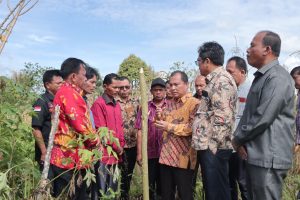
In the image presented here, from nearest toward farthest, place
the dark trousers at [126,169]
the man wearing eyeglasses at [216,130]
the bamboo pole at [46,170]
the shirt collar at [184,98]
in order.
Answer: the bamboo pole at [46,170], the man wearing eyeglasses at [216,130], the shirt collar at [184,98], the dark trousers at [126,169]

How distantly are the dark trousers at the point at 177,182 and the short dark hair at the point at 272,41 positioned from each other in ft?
4.78

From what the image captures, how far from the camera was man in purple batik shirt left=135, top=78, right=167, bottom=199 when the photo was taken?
442 centimetres

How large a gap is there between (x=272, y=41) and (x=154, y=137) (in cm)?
213

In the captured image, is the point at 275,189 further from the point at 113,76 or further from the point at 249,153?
the point at 113,76

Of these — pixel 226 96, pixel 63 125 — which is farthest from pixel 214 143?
pixel 63 125

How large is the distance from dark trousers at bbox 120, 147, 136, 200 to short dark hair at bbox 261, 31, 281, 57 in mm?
2510

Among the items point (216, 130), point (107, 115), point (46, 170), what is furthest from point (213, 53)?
point (46, 170)

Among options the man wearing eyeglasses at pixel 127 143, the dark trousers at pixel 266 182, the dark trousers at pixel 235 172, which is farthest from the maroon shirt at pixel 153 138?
the dark trousers at pixel 266 182

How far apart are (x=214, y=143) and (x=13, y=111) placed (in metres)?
1.65

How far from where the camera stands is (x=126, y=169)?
4641 mm

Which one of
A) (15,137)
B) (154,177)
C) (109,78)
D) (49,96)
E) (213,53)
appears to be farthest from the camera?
(154,177)

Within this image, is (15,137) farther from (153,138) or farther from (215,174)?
(153,138)

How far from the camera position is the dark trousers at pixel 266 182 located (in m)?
2.53

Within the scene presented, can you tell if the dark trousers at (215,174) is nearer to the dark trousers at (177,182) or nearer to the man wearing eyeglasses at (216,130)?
the man wearing eyeglasses at (216,130)
